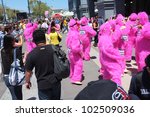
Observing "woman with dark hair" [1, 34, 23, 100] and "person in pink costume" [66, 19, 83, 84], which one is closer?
"woman with dark hair" [1, 34, 23, 100]

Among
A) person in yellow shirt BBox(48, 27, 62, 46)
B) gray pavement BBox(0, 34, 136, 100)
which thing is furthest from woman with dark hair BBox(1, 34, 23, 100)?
person in yellow shirt BBox(48, 27, 62, 46)

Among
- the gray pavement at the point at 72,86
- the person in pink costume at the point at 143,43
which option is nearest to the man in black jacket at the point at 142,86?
the gray pavement at the point at 72,86

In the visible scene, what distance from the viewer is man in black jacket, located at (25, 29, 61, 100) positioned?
538 centimetres

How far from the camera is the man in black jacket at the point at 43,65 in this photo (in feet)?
17.6

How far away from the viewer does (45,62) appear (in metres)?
5.41

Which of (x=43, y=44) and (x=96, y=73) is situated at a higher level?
(x=43, y=44)

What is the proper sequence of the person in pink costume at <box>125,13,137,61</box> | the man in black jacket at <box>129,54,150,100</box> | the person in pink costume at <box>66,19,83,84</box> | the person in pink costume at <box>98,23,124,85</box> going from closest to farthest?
1. the man in black jacket at <box>129,54,150,100</box>
2. the person in pink costume at <box>98,23,124,85</box>
3. the person in pink costume at <box>66,19,83,84</box>
4. the person in pink costume at <box>125,13,137,61</box>

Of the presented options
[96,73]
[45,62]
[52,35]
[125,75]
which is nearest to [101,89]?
[45,62]

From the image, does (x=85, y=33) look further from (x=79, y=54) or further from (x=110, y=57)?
(x=110, y=57)

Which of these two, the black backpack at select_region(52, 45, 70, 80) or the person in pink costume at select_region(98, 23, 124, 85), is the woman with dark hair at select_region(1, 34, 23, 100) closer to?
the black backpack at select_region(52, 45, 70, 80)

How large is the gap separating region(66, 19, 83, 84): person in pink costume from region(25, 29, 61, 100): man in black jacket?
4006 mm

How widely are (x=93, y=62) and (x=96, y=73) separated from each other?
2.60 meters

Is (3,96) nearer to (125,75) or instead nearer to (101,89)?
(125,75)

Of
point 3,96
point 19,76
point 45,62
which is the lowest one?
point 3,96
